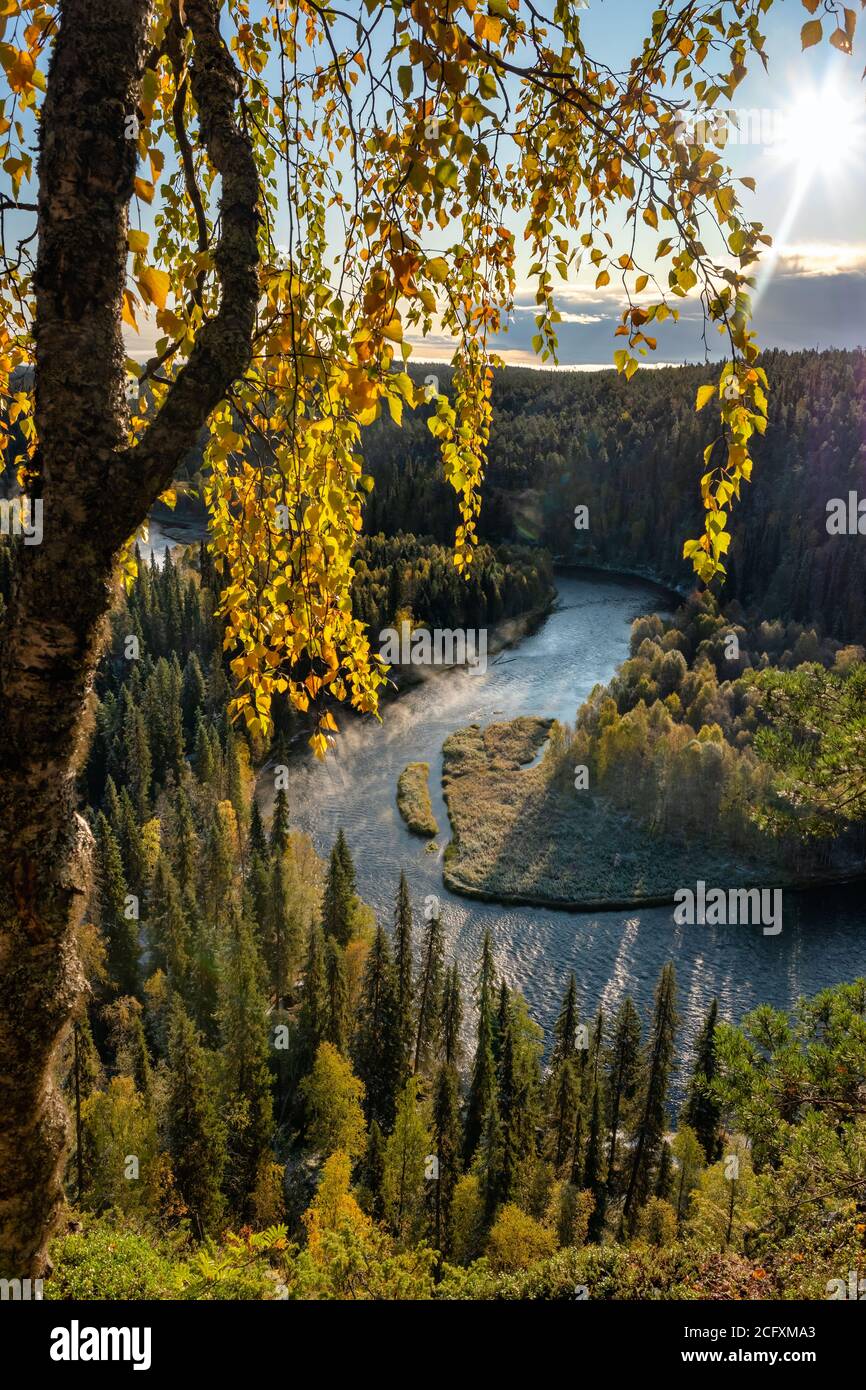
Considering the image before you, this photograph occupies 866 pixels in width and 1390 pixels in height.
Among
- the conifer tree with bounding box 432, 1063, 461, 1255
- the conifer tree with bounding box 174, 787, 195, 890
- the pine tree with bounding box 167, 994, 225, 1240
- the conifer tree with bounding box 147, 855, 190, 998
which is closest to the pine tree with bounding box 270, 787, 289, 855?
the conifer tree with bounding box 174, 787, 195, 890

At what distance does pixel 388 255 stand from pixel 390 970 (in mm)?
24781

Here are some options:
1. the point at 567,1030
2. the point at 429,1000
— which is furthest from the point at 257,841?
the point at 567,1030

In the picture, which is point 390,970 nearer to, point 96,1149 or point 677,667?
point 96,1149

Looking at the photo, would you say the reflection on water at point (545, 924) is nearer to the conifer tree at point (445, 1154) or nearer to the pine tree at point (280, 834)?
the pine tree at point (280, 834)

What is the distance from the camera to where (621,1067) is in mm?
24344

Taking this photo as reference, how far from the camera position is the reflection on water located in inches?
1176

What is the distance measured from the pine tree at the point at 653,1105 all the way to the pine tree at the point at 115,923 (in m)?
17.2

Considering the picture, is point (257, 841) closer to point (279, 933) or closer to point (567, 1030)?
point (279, 933)

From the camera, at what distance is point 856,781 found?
5.95 metres

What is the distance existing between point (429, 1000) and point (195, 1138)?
898 cm

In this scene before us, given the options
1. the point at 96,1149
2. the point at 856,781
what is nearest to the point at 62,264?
the point at 856,781

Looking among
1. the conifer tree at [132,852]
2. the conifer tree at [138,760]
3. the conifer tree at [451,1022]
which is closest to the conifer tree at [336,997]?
the conifer tree at [451,1022]

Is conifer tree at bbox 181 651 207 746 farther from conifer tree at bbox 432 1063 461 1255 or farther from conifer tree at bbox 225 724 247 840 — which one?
conifer tree at bbox 432 1063 461 1255
